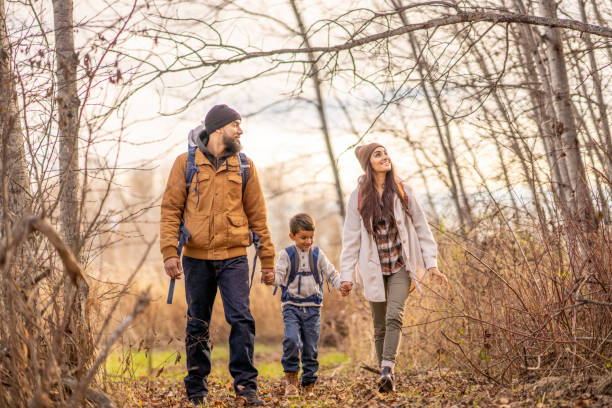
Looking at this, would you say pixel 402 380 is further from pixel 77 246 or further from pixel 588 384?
pixel 77 246

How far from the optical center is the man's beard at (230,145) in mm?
5051

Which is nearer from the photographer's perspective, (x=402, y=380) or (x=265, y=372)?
(x=402, y=380)

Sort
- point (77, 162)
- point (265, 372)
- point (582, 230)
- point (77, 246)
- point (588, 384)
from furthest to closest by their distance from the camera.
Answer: point (265, 372), point (77, 162), point (582, 230), point (588, 384), point (77, 246)

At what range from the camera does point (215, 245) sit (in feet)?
15.9

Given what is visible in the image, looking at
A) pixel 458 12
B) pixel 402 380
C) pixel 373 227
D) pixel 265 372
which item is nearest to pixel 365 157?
pixel 373 227

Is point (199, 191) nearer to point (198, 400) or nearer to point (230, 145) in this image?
point (230, 145)

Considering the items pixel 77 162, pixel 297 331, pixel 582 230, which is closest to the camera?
pixel 582 230

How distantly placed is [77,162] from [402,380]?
372cm

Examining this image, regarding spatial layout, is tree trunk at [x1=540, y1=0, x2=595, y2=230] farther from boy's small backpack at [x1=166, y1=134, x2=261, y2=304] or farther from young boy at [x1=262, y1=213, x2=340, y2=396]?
boy's small backpack at [x1=166, y1=134, x2=261, y2=304]

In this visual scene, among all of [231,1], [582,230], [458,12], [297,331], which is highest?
[231,1]

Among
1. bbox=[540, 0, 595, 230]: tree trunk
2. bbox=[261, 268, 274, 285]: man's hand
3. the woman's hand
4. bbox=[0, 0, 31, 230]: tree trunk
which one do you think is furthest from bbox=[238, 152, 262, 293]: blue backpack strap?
bbox=[540, 0, 595, 230]: tree trunk

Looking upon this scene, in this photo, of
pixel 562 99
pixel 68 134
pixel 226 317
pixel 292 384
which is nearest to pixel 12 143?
pixel 68 134

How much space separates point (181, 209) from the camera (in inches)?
196

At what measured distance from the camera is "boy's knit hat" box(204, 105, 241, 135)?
5.12 metres
